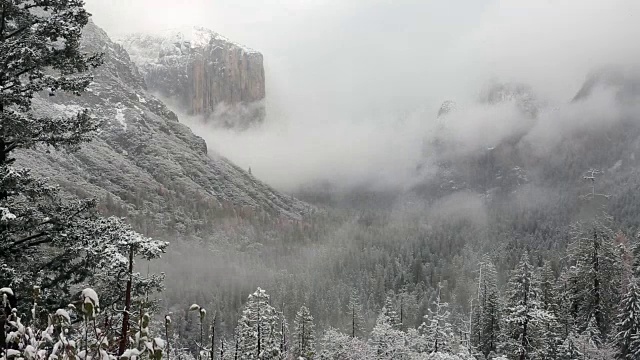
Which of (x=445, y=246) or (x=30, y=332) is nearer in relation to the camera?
(x=30, y=332)

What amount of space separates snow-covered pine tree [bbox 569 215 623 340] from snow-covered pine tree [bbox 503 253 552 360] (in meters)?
7.93

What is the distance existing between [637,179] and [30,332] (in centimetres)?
21378

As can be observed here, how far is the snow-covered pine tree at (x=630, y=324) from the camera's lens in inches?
1303

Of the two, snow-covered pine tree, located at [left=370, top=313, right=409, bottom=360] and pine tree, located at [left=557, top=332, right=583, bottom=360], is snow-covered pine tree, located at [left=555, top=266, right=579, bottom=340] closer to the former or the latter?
pine tree, located at [left=557, top=332, right=583, bottom=360]

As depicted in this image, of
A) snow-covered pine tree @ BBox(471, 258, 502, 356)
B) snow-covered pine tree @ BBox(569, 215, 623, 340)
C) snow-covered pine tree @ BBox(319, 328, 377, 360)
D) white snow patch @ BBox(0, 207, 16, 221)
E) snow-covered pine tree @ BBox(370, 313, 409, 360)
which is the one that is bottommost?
snow-covered pine tree @ BBox(319, 328, 377, 360)

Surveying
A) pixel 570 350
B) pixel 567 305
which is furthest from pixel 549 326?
pixel 567 305

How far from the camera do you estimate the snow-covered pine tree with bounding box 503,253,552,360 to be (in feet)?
109

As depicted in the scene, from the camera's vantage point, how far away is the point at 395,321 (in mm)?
65625

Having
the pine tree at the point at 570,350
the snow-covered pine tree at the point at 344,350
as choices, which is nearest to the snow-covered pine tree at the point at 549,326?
the pine tree at the point at 570,350

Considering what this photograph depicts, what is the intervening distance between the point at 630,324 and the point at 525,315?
701 centimetres

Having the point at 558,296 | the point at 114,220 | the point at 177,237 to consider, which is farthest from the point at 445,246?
the point at 114,220

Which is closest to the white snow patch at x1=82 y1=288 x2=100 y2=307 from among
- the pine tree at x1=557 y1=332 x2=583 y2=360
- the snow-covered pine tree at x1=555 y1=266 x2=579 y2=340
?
the pine tree at x1=557 y1=332 x2=583 y2=360

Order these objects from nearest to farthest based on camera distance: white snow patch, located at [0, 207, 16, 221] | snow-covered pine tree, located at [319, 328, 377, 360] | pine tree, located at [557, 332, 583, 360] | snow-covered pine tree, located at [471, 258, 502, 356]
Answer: white snow patch, located at [0, 207, 16, 221] < pine tree, located at [557, 332, 583, 360] < snow-covered pine tree, located at [471, 258, 502, 356] < snow-covered pine tree, located at [319, 328, 377, 360]

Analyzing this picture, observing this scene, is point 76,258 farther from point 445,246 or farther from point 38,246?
point 445,246
